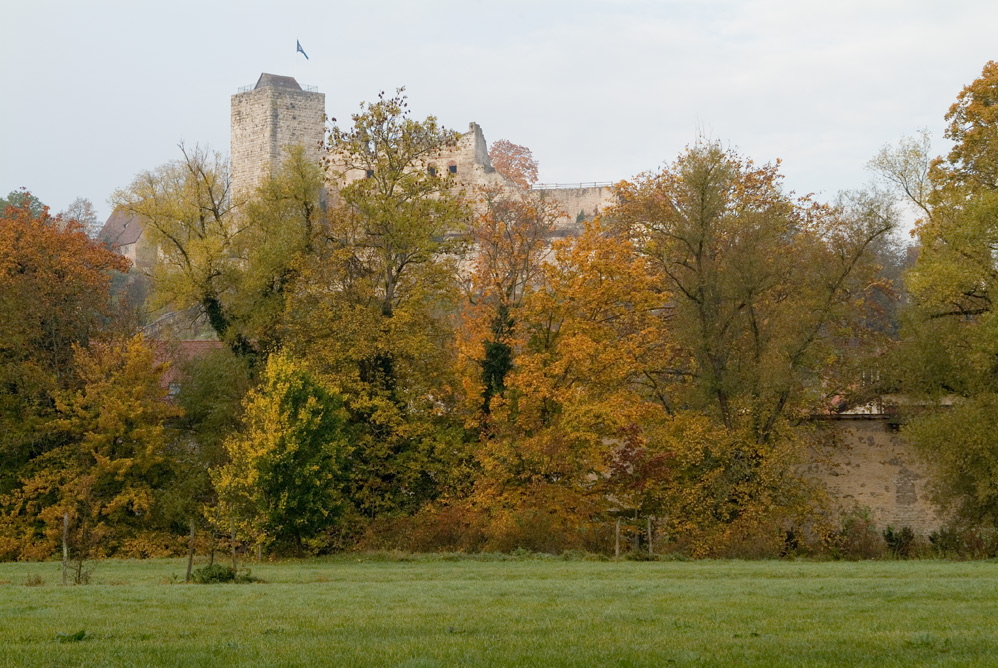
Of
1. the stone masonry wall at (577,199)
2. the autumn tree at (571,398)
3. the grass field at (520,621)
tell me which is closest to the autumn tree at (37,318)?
the autumn tree at (571,398)

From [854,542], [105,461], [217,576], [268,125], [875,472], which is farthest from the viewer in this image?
[268,125]

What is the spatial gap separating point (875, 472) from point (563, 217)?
39.8 m

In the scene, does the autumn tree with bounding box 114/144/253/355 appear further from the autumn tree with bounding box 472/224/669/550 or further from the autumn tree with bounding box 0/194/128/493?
the autumn tree with bounding box 472/224/669/550

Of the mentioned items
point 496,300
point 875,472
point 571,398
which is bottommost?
point 875,472

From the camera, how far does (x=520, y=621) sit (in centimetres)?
1152

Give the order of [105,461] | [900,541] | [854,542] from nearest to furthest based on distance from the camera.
→ 1. [900,541]
2. [854,542]
3. [105,461]

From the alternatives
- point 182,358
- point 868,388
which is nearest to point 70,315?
point 182,358

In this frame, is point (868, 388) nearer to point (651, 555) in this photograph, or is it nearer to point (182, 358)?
point (651, 555)

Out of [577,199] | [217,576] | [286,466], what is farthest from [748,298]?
[577,199]

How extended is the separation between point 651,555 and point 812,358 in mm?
8192

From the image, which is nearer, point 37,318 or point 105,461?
point 105,461

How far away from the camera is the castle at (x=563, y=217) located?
33156 millimetres

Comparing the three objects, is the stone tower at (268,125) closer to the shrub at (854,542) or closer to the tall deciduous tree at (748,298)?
the tall deciduous tree at (748,298)

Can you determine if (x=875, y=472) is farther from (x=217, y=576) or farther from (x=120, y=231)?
(x=120, y=231)
